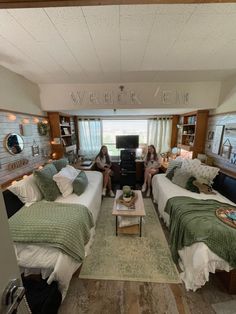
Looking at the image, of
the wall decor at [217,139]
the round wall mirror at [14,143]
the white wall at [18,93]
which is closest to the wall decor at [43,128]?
the white wall at [18,93]

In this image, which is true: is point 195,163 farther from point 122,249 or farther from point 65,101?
point 65,101

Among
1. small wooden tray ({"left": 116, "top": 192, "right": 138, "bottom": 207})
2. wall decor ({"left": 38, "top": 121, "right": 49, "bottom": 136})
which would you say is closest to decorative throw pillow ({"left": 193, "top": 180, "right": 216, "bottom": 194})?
small wooden tray ({"left": 116, "top": 192, "right": 138, "bottom": 207})

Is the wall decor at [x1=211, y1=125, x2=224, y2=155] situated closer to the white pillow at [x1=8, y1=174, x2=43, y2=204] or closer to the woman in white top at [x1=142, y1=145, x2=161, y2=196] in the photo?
the woman in white top at [x1=142, y1=145, x2=161, y2=196]

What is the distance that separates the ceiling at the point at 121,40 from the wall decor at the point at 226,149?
1.10 meters

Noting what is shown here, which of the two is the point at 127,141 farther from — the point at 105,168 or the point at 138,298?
the point at 138,298

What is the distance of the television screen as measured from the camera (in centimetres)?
427

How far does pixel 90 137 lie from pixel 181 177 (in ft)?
9.57

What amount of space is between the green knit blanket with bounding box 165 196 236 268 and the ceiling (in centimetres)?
186

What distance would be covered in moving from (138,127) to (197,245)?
3630 mm

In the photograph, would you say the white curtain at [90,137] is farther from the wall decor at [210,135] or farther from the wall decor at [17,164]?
the wall decor at [210,135]

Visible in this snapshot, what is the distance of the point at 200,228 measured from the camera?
5.17 feet

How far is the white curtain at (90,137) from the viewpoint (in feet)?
14.9

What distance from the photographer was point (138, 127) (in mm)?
4641

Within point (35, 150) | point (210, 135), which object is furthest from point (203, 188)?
point (35, 150)
